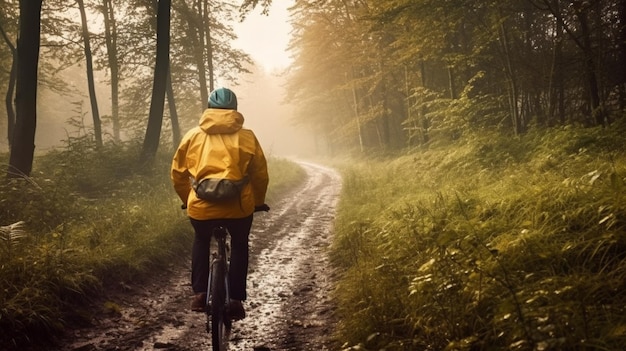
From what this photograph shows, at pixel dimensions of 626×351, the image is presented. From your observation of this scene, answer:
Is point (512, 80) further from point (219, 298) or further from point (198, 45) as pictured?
point (198, 45)

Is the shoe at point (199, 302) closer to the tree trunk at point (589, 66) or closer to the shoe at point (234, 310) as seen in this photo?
the shoe at point (234, 310)

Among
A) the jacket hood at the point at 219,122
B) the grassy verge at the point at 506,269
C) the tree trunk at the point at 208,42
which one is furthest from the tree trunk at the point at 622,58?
the tree trunk at the point at 208,42

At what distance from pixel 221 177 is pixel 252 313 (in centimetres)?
230

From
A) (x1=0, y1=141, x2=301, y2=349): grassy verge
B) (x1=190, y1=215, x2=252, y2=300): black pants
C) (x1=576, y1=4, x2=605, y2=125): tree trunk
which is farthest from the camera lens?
(x1=576, y1=4, x2=605, y2=125): tree trunk

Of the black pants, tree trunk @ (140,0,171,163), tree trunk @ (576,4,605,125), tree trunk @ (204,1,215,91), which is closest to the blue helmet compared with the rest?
the black pants

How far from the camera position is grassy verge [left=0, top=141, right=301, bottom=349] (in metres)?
4.18

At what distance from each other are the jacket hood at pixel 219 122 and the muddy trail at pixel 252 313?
93.4 inches

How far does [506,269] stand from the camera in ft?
11.8

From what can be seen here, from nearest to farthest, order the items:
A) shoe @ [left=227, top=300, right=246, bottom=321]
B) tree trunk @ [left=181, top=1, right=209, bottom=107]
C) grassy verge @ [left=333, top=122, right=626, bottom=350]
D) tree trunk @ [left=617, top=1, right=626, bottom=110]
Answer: grassy verge @ [left=333, top=122, right=626, bottom=350] → shoe @ [left=227, top=300, right=246, bottom=321] → tree trunk @ [left=617, top=1, right=626, bottom=110] → tree trunk @ [left=181, top=1, right=209, bottom=107]

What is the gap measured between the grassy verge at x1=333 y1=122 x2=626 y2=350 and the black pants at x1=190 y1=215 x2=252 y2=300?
4.01 ft

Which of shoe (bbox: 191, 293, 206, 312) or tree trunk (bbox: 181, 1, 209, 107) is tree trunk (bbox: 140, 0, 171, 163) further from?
shoe (bbox: 191, 293, 206, 312)

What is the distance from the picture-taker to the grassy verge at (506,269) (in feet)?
9.12

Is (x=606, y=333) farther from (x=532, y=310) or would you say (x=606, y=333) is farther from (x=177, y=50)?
(x=177, y=50)

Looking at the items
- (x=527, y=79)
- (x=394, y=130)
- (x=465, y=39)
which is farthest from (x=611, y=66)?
(x=394, y=130)
